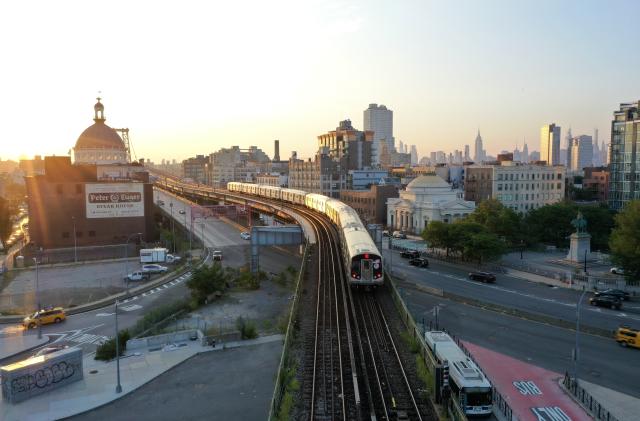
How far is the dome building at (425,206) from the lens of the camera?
8131cm

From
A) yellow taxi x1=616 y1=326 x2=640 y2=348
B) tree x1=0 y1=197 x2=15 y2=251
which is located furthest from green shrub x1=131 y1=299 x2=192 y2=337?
tree x1=0 y1=197 x2=15 y2=251

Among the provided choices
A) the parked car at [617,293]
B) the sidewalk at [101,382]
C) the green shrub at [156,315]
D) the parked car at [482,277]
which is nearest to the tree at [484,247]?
the parked car at [482,277]

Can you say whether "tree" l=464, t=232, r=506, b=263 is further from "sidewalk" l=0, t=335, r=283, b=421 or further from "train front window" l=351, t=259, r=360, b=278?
"sidewalk" l=0, t=335, r=283, b=421

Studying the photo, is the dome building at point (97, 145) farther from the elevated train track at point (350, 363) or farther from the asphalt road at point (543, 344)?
the asphalt road at point (543, 344)

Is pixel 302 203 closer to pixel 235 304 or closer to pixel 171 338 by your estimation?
pixel 235 304

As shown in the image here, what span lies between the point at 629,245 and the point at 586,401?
2612 cm

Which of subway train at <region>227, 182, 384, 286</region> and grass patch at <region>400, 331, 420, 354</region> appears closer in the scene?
grass patch at <region>400, 331, 420, 354</region>

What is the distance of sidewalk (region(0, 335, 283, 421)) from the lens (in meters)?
22.0

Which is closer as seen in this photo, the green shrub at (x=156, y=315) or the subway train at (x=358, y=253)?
the green shrub at (x=156, y=315)

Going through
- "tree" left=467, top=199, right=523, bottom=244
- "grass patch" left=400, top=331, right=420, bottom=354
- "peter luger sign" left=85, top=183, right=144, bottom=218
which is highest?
"peter luger sign" left=85, top=183, right=144, bottom=218

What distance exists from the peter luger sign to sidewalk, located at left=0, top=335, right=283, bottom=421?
4657 cm

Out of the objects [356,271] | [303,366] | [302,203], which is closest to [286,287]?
[356,271]

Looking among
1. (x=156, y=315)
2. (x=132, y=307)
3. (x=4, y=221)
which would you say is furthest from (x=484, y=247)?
(x=4, y=221)

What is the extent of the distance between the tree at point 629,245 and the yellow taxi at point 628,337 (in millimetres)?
16026
